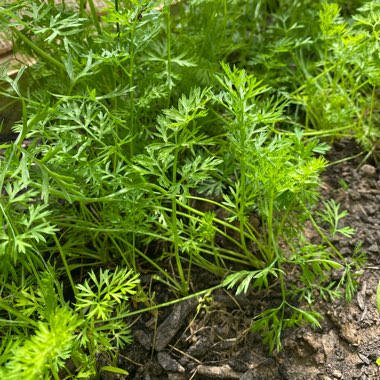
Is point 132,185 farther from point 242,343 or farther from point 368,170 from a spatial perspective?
point 368,170

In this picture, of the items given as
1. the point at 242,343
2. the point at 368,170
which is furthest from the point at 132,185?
the point at 368,170

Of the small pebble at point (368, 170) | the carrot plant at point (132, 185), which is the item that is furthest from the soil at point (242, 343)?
the small pebble at point (368, 170)

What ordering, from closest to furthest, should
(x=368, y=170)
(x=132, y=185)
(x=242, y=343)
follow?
(x=132, y=185) < (x=242, y=343) < (x=368, y=170)

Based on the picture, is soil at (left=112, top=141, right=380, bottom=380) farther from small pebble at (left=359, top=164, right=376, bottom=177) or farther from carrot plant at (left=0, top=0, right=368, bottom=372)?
small pebble at (left=359, top=164, right=376, bottom=177)

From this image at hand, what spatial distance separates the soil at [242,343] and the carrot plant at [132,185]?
0.04 m

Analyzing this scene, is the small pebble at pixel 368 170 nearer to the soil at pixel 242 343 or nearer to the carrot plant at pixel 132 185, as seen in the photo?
the carrot plant at pixel 132 185

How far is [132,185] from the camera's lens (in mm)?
1158

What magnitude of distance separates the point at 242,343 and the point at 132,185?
46 centimetres

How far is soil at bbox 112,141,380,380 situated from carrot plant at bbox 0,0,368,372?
1.5 inches

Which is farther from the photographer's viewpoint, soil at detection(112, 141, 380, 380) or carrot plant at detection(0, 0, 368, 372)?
soil at detection(112, 141, 380, 380)

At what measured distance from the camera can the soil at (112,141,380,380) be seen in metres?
1.24

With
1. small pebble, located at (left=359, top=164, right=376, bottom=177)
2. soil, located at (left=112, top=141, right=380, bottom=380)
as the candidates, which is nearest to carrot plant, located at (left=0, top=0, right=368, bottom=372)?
soil, located at (left=112, top=141, right=380, bottom=380)

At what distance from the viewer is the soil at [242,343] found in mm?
1238

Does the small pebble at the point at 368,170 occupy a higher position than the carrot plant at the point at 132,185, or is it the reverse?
the carrot plant at the point at 132,185
